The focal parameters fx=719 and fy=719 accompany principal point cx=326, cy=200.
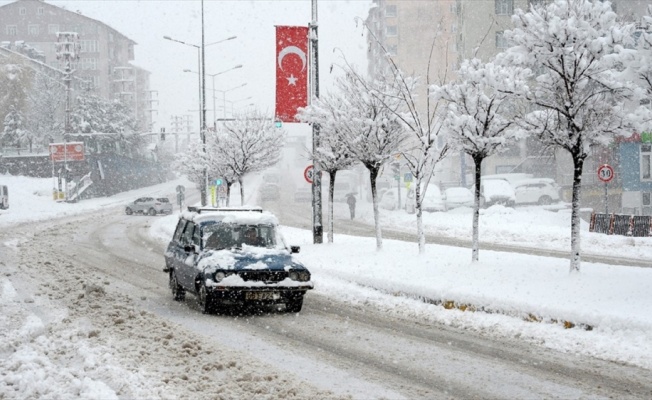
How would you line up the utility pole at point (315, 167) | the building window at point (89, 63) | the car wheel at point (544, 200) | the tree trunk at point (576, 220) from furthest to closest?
1. the building window at point (89, 63)
2. the car wheel at point (544, 200)
3. the utility pole at point (315, 167)
4. the tree trunk at point (576, 220)

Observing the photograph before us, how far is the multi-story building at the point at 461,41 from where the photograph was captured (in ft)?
174

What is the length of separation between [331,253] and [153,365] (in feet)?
37.4

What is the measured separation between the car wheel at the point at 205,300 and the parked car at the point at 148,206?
42.4 metres

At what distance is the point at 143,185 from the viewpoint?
97.9 meters

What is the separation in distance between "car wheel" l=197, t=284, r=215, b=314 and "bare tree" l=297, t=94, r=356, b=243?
866cm

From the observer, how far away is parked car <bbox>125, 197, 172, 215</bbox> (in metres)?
52.6

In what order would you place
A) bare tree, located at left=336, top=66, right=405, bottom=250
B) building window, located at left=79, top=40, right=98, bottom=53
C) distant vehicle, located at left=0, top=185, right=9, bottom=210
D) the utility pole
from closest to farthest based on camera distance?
bare tree, located at left=336, top=66, right=405, bottom=250 < the utility pole < distant vehicle, located at left=0, top=185, right=9, bottom=210 < building window, located at left=79, top=40, right=98, bottom=53

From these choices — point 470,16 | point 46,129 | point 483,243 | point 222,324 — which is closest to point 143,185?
point 46,129

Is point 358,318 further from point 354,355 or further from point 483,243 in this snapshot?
point 483,243

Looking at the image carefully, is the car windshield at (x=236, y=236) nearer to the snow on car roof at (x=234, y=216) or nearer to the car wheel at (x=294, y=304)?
the snow on car roof at (x=234, y=216)

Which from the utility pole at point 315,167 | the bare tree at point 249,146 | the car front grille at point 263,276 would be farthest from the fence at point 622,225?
the car front grille at point 263,276

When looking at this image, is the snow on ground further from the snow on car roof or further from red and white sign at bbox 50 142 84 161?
red and white sign at bbox 50 142 84 161

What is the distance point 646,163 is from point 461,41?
31.2m

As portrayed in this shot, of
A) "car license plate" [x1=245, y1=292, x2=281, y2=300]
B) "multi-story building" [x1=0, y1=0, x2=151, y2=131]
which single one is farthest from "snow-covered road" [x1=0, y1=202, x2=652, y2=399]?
"multi-story building" [x1=0, y1=0, x2=151, y2=131]
